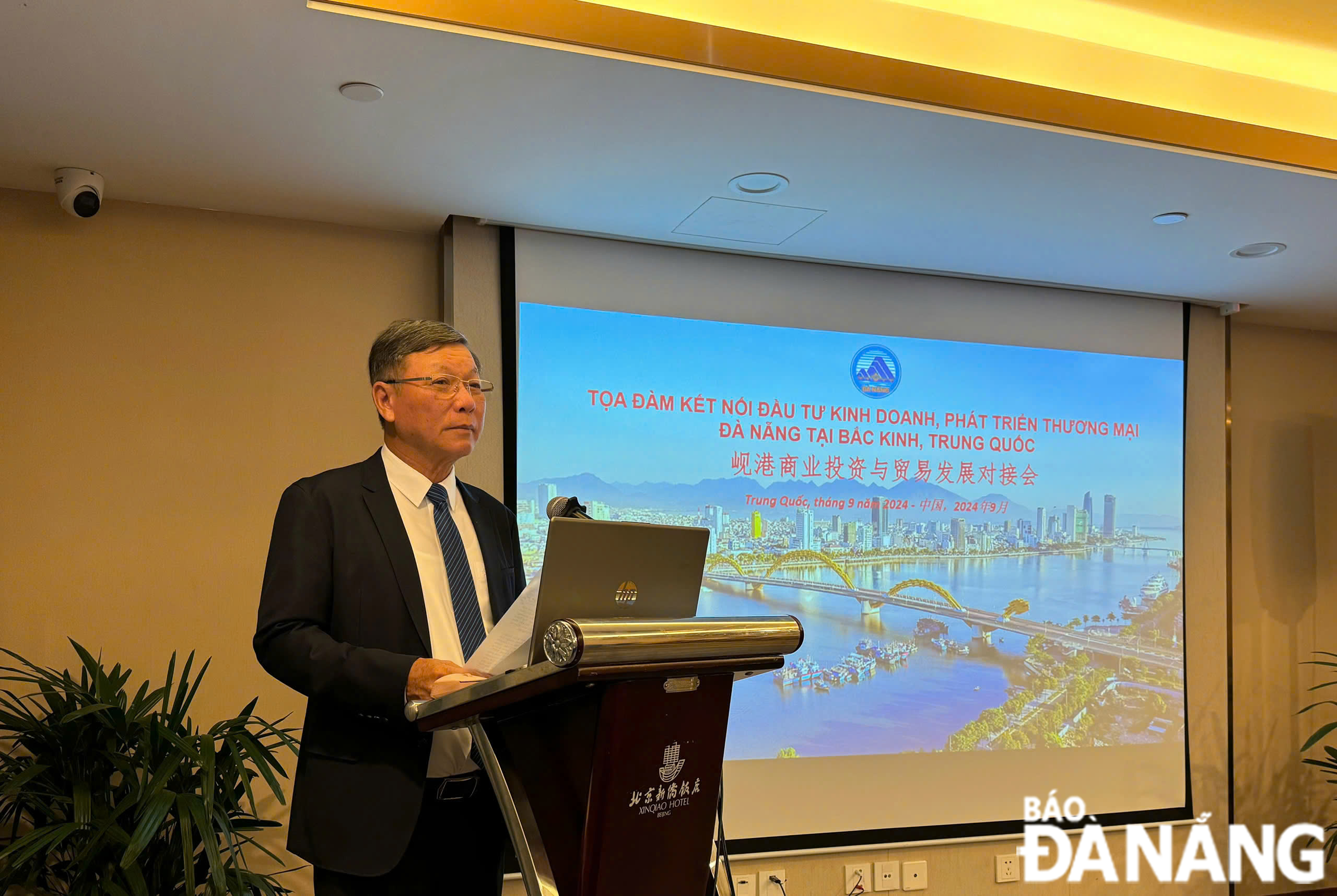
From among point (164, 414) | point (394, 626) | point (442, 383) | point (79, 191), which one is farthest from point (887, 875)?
→ point (79, 191)

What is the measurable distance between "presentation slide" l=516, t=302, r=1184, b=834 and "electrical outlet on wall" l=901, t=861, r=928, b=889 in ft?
1.27

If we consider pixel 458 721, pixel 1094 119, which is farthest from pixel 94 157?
pixel 1094 119

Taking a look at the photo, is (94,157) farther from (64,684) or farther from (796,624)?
(796,624)

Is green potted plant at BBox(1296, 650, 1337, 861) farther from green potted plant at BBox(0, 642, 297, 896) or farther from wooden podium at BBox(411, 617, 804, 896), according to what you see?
green potted plant at BBox(0, 642, 297, 896)

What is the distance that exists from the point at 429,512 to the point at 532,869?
70 cm

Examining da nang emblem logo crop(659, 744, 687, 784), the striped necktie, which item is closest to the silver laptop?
da nang emblem logo crop(659, 744, 687, 784)

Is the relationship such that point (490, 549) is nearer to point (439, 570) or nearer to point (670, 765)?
point (439, 570)

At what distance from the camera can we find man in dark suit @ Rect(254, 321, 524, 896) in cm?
159

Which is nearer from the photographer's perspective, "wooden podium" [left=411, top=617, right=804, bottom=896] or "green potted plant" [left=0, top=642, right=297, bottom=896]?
"wooden podium" [left=411, top=617, right=804, bottom=896]

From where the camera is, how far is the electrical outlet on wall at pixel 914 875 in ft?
12.3

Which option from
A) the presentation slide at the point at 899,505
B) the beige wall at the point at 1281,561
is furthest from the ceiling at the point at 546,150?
the beige wall at the point at 1281,561

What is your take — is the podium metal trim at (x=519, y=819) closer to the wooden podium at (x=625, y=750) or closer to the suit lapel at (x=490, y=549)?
the wooden podium at (x=625, y=750)

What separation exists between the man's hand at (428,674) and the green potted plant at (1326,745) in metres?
3.74

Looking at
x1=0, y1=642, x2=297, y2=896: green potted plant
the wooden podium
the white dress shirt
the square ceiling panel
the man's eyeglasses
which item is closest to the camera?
the wooden podium
